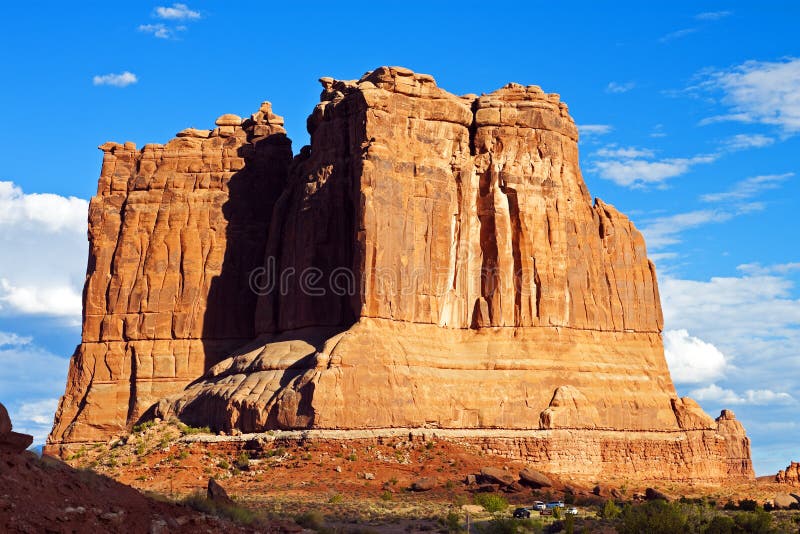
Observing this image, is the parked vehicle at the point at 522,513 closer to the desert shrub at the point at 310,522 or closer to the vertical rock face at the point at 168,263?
the desert shrub at the point at 310,522

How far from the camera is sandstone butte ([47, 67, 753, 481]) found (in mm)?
66812

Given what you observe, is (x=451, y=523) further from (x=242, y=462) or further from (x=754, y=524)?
(x=242, y=462)

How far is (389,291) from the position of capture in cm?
6788

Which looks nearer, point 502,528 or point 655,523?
point 655,523

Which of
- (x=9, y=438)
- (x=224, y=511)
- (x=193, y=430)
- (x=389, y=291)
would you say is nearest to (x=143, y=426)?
(x=193, y=430)

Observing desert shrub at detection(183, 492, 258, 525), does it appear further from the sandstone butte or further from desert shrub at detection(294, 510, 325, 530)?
the sandstone butte

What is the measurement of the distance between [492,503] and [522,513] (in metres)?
2.79

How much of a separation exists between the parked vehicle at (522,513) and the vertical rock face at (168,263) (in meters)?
34.3

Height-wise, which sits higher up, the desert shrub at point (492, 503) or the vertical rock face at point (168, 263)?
the vertical rock face at point (168, 263)

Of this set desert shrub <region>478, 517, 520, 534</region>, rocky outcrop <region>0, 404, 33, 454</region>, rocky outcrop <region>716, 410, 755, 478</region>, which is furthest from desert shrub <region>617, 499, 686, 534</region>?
rocky outcrop <region>716, 410, 755, 478</region>

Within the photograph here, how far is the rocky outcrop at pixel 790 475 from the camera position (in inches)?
3319

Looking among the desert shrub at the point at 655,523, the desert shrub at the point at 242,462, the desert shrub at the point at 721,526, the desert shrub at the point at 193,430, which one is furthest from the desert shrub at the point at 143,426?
the desert shrub at the point at 721,526

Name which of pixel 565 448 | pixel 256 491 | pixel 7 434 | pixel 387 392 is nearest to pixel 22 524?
pixel 7 434

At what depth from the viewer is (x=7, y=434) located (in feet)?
85.9
